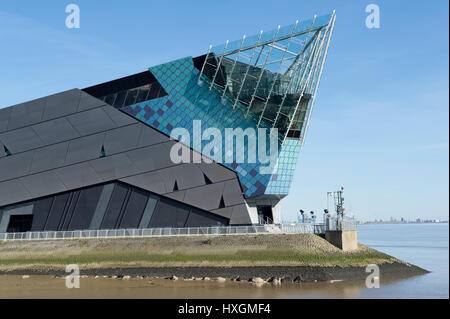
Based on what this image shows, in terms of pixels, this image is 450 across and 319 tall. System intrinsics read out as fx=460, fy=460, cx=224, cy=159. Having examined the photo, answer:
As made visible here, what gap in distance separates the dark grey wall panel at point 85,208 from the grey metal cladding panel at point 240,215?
1623 centimetres

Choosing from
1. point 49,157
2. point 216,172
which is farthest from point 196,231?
point 49,157

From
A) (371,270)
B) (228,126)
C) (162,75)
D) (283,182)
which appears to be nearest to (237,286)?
(371,270)

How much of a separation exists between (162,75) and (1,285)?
1106 inches

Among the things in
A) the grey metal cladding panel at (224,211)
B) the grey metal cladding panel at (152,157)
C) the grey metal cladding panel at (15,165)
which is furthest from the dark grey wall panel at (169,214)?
the grey metal cladding panel at (15,165)

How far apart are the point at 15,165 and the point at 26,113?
6436 mm

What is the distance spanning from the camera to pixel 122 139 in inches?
2103

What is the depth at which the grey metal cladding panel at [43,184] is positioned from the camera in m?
54.3

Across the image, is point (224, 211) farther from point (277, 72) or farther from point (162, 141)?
point (277, 72)

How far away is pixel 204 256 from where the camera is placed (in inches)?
1649

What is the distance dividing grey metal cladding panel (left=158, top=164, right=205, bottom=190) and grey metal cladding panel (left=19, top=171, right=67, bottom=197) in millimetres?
12755

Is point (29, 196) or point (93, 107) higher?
point (93, 107)

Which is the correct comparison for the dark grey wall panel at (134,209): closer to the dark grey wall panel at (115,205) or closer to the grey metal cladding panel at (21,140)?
the dark grey wall panel at (115,205)

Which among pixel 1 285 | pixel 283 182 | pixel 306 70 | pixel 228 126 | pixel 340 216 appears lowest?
pixel 1 285

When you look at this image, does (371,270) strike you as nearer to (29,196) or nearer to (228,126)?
(228,126)
